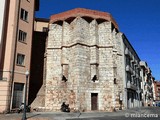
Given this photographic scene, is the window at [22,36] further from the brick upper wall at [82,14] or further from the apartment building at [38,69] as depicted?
the brick upper wall at [82,14]

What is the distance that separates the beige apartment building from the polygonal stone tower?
471 centimetres

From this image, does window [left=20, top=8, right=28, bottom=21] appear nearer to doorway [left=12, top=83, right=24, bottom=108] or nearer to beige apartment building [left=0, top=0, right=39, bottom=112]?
beige apartment building [left=0, top=0, right=39, bottom=112]

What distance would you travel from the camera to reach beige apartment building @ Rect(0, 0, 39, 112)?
21.4 metres

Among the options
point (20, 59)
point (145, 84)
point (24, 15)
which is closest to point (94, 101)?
point (20, 59)

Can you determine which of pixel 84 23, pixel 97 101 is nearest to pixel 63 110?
pixel 97 101

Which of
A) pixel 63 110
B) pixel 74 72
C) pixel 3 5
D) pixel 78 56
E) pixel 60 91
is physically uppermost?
pixel 3 5

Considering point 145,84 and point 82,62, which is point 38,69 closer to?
point 82,62

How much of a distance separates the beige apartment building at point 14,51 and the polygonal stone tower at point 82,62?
4715mm

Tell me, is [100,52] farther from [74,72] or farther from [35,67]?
[35,67]

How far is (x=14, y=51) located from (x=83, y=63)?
8729 mm

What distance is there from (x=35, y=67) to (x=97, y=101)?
10530mm

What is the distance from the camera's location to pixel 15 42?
22.8 meters

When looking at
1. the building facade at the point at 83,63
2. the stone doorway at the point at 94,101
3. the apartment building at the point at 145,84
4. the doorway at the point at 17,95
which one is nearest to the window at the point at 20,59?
the doorway at the point at 17,95

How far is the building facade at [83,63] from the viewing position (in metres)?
25.9
